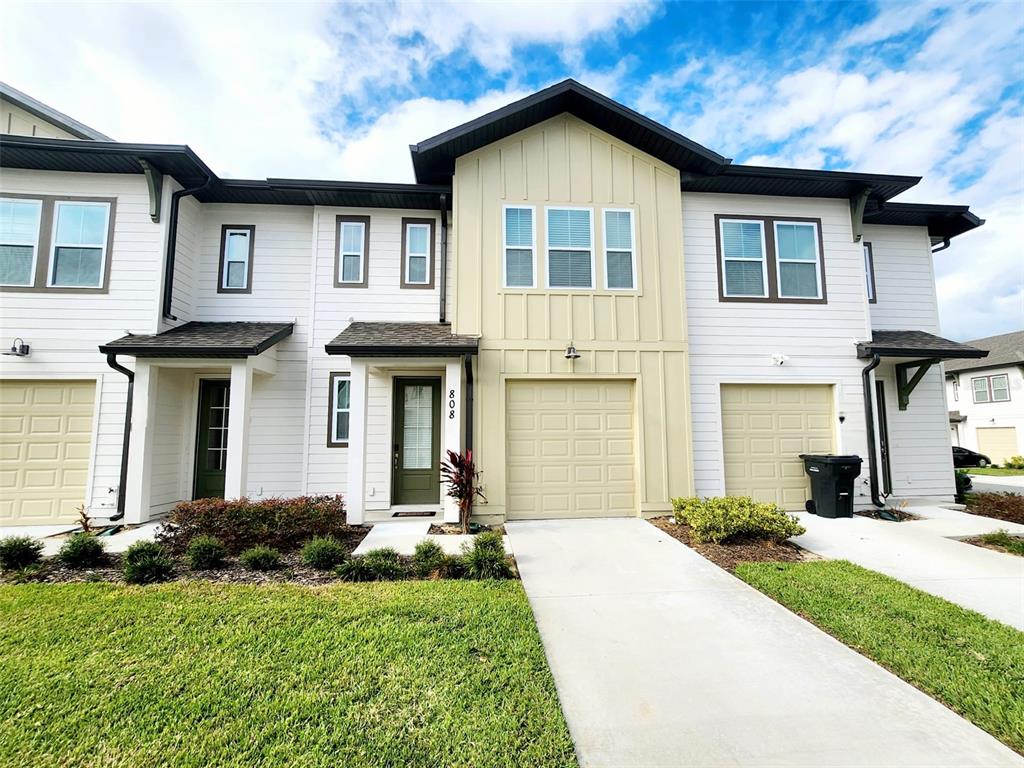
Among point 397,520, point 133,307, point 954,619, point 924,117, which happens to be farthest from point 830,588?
point 924,117

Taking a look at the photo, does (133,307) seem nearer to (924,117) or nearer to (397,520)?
(397,520)

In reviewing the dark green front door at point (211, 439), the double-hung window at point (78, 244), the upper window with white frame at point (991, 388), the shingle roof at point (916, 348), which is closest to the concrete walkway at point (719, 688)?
the shingle roof at point (916, 348)

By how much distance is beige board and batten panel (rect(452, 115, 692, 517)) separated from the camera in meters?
7.81

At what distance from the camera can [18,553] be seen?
5.20 metres

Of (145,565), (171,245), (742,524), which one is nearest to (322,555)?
(145,565)

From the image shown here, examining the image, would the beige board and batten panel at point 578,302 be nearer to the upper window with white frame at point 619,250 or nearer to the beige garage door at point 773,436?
the upper window with white frame at point 619,250

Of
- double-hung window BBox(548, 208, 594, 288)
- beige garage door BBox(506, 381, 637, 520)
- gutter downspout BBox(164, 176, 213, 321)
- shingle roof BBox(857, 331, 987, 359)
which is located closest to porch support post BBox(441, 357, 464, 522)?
beige garage door BBox(506, 381, 637, 520)

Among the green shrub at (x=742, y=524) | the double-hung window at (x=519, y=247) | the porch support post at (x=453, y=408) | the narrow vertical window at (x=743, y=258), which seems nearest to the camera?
the green shrub at (x=742, y=524)

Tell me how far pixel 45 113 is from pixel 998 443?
118 feet

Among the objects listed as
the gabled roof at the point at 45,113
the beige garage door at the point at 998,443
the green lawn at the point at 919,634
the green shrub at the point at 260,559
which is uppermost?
the gabled roof at the point at 45,113

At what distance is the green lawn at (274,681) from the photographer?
2387 mm

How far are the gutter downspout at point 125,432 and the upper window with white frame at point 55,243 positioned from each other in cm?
148

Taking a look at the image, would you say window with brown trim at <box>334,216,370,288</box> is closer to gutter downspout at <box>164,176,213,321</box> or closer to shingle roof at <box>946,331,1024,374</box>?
gutter downspout at <box>164,176,213,321</box>

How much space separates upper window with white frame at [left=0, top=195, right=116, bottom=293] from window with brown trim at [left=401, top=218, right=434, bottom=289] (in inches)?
199
